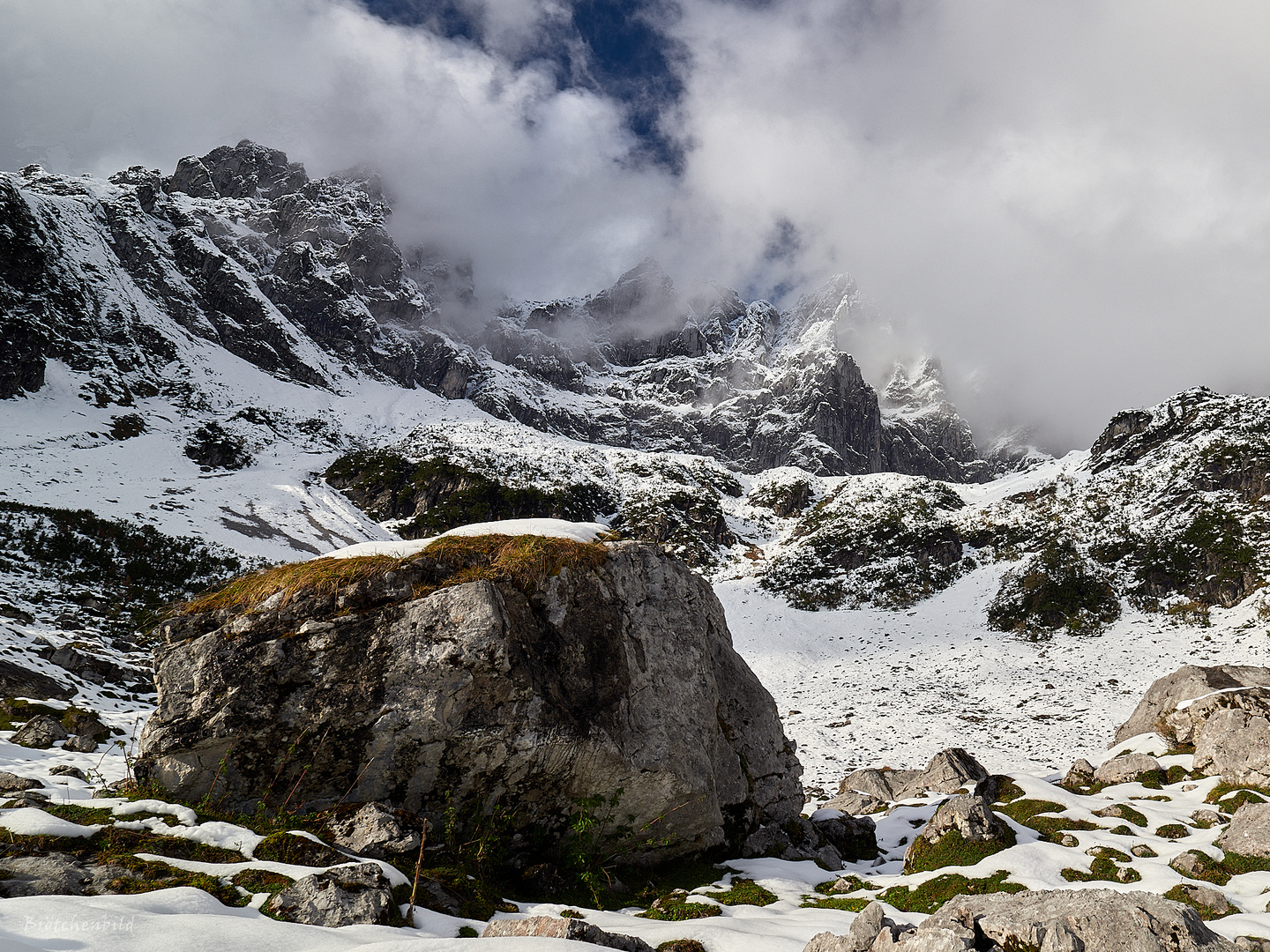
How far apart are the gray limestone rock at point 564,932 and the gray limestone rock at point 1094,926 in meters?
3.19

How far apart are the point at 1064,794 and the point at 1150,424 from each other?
11242 centimetres

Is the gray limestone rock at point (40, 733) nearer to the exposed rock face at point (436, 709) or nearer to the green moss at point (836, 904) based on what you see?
the exposed rock face at point (436, 709)

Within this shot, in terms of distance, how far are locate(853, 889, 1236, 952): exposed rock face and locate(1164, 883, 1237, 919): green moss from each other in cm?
330

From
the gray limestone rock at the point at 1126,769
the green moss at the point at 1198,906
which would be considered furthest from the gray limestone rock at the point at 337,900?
the gray limestone rock at the point at 1126,769

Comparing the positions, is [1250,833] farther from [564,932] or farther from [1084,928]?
[564,932]

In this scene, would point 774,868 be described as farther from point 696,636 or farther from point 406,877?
point 406,877

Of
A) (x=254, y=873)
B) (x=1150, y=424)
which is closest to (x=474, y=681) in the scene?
(x=254, y=873)

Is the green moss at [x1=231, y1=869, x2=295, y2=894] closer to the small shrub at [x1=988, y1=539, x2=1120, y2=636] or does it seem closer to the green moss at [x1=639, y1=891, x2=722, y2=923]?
the green moss at [x1=639, y1=891, x2=722, y2=923]

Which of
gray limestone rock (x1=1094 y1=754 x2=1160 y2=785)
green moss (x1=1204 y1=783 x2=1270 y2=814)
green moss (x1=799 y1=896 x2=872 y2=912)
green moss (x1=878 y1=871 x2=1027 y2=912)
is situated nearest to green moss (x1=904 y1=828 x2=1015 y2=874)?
green moss (x1=878 y1=871 x2=1027 y2=912)

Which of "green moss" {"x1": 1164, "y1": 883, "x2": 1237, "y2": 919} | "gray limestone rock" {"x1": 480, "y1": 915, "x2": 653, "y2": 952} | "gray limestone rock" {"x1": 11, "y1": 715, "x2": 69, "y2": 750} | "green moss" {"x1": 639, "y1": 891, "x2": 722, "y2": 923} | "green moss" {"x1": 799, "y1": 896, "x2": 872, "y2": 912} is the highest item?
"gray limestone rock" {"x1": 11, "y1": 715, "x2": 69, "y2": 750}

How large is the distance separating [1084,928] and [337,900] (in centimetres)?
808

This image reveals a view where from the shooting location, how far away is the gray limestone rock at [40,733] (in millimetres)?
13570

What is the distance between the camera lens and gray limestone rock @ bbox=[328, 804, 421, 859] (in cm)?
836

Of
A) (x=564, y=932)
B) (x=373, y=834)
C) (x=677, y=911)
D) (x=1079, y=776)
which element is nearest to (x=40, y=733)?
(x=373, y=834)
